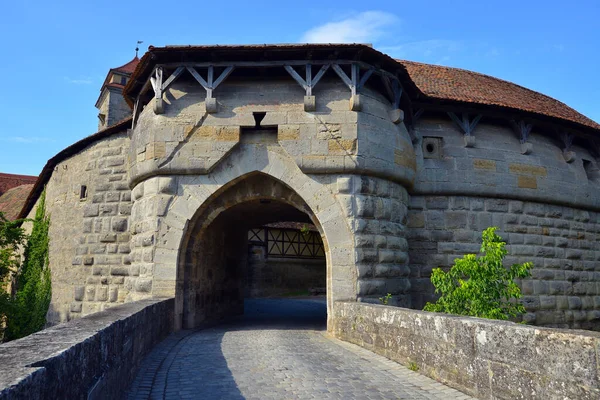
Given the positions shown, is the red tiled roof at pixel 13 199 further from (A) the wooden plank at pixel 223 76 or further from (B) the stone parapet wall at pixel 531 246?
(B) the stone parapet wall at pixel 531 246

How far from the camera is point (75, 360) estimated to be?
2303 millimetres

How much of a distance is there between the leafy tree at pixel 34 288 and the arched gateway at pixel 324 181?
1.66ft

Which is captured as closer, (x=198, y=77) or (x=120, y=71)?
(x=198, y=77)

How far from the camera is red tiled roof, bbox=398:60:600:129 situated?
32.5ft

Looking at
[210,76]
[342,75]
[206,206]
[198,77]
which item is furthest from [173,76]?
[342,75]

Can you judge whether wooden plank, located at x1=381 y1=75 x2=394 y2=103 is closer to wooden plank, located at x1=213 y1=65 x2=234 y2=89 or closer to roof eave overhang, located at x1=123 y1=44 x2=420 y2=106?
roof eave overhang, located at x1=123 y1=44 x2=420 y2=106

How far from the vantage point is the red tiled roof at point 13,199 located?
26047 millimetres

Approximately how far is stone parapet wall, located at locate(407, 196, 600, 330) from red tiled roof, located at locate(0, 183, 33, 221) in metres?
24.0

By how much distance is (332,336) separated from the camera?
7.18 meters

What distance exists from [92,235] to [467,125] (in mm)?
8528

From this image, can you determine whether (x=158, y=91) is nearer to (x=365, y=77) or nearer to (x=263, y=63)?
(x=263, y=63)

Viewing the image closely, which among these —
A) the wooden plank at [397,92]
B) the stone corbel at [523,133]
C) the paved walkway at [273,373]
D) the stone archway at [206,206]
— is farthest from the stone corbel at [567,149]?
the paved walkway at [273,373]

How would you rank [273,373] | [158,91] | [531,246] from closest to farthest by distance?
[273,373] → [158,91] → [531,246]

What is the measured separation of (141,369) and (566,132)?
34.8 feet
